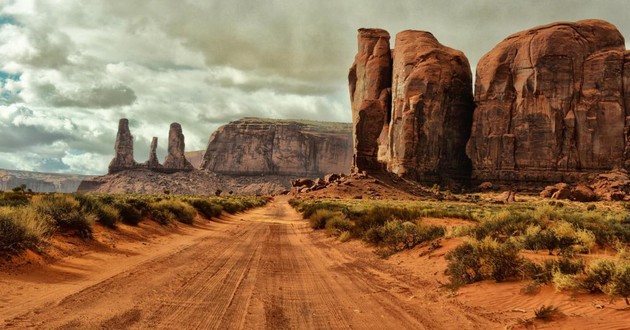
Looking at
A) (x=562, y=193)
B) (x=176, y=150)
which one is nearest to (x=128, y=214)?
(x=562, y=193)

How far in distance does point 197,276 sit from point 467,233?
809 cm

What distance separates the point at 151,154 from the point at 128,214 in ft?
487

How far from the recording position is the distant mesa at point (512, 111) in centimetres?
7575

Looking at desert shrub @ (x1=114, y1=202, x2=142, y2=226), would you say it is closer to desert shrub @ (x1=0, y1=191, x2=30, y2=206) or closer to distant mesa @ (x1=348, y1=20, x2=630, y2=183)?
desert shrub @ (x1=0, y1=191, x2=30, y2=206)

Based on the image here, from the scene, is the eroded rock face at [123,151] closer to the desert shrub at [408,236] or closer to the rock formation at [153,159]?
the rock formation at [153,159]

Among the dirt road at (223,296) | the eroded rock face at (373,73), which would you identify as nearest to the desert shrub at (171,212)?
the dirt road at (223,296)

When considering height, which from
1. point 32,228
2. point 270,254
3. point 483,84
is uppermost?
point 483,84

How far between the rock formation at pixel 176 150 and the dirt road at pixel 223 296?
524 feet

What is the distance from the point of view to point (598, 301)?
5594mm

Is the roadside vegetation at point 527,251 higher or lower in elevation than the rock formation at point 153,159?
lower

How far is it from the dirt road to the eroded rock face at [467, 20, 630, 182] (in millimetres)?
78044

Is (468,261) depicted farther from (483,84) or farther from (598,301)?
(483,84)

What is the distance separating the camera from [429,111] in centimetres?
8425

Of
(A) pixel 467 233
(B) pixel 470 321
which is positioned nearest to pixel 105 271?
(B) pixel 470 321
